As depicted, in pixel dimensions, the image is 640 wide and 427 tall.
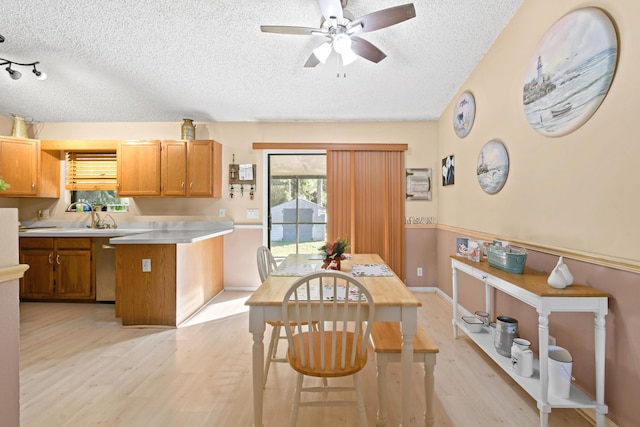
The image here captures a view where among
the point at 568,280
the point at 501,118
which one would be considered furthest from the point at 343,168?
the point at 568,280

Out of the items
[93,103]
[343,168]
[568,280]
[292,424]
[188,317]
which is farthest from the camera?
[343,168]

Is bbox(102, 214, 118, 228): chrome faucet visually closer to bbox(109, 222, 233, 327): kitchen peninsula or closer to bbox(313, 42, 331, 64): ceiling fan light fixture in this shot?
bbox(109, 222, 233, 327): kitchen peninsula

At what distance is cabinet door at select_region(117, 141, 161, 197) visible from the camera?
3.78m

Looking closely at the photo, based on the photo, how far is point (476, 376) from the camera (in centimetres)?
208

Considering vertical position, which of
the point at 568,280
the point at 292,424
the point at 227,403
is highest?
the point at 568,280

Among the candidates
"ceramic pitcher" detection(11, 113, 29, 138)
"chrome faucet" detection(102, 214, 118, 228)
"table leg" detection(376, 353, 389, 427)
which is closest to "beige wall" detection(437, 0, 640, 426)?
"table leg" detection(376, 353, 389, 427)

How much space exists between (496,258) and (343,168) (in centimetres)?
234

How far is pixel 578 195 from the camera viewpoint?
5.67 ft

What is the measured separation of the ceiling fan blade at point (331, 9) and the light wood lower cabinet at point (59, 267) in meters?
3.66

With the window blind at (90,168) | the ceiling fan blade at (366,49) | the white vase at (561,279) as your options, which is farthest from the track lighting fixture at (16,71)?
the white vase at (561,279)

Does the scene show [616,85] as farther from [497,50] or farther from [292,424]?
[292,424]

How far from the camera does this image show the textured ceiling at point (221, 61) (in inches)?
93.7

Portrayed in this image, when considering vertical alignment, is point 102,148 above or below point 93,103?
below

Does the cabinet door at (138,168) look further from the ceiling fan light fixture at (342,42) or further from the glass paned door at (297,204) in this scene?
the ceiling fan light fixture at (342,42)
